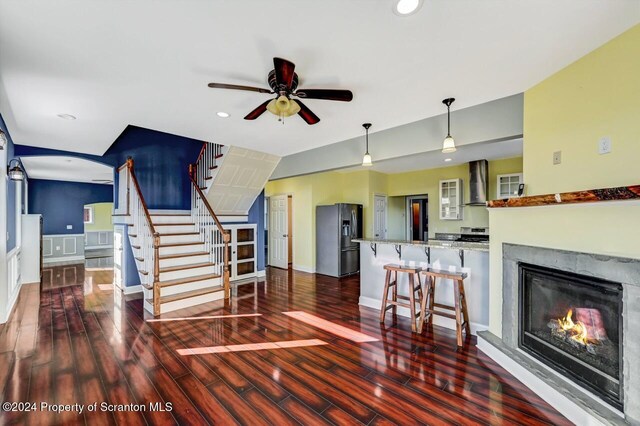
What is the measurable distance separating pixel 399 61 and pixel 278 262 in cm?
626

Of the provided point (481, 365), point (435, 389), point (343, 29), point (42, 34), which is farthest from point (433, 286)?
point (42, 34)

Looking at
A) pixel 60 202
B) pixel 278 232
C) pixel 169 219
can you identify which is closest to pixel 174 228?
pixel 169 219

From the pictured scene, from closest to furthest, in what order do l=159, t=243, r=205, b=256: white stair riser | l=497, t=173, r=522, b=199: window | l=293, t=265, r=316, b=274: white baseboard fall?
1. l=159, t=243, r=205, b=256: white stair riser
2. l=497, t=173, r=522, b=199: window
3. l=293, t=265, r=316, b=274: white baseboard

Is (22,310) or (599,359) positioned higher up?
(599,359)

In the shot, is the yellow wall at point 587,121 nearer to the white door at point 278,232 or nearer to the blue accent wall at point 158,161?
the white door at point 278,232

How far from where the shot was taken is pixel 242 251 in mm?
6254

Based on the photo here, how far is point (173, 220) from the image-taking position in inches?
214

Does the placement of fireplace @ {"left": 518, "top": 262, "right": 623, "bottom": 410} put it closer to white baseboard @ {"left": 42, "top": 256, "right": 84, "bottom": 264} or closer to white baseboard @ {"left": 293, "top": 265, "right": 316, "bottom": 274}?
white baseboard @ {"left": 293, "top": 265, "right": 316, "bottom": 274}

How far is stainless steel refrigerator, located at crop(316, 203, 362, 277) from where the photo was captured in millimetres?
6480

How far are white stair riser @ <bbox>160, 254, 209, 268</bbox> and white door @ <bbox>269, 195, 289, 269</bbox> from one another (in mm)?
2621

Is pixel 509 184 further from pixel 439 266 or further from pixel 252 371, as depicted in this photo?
pixel 252 371

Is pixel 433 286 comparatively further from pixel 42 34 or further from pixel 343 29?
pixel 42 34

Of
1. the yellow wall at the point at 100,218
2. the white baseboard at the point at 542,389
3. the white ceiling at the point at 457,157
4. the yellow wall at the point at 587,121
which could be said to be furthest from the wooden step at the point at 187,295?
the yellow wall at the point at 100,218

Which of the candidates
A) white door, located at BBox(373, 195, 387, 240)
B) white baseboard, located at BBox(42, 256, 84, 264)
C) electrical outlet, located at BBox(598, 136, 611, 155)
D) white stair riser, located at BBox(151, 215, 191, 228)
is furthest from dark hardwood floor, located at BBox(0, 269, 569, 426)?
white baseboard, located at BBox(42, 256, 84, 264)
